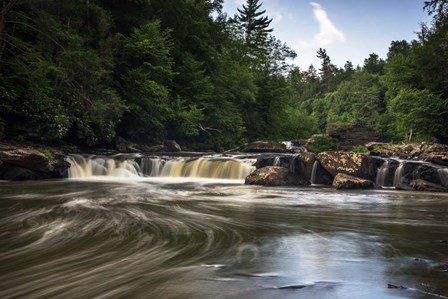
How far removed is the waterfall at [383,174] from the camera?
15450 millimetres

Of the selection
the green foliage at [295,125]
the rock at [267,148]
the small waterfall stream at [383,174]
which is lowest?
the small waterfall stream at [383,174]

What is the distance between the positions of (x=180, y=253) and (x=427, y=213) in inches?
239

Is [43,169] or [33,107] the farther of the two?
[33,107]

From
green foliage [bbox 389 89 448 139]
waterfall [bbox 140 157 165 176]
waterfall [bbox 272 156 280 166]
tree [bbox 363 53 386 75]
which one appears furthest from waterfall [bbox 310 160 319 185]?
tree [bbox 363 53 386 75]

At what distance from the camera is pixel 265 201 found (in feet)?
31.9

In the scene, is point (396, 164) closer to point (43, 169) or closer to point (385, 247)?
point (385, 247)

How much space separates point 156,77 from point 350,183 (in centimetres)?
1752

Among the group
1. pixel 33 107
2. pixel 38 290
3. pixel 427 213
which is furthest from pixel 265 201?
pixel 33 107

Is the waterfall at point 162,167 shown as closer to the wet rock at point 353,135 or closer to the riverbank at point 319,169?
the riverbank at point 319,169

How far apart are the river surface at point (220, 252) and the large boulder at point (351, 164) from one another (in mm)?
6852

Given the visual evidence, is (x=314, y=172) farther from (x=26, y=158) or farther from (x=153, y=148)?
(x=153, y=148)

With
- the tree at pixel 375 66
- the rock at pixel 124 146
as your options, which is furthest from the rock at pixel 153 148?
the tree at pixel 375 66

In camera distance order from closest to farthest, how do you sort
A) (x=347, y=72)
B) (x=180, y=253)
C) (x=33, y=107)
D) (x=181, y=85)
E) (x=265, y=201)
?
1. (x=180, y=253)
2. (x=265, y=201)
3. (x=33, y=107)
4. (x=181, y=85)
5. (x=347, y=72)

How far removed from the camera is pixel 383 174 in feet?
50.9
